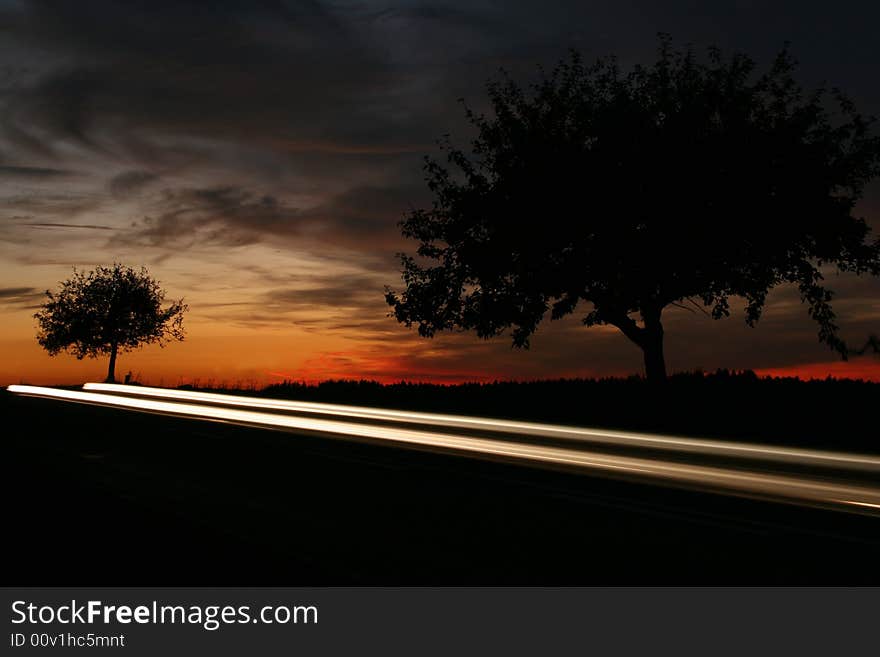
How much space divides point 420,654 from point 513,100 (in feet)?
101

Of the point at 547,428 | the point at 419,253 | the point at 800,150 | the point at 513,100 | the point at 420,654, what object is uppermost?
the point at 513,100

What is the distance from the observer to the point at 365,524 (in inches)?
384

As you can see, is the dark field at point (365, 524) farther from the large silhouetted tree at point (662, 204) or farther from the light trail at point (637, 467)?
the large silhouetted tree at point (662, 204)

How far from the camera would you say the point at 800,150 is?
104ft

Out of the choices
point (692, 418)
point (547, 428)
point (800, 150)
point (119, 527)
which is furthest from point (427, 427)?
point (800, 150)

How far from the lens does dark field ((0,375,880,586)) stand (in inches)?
300

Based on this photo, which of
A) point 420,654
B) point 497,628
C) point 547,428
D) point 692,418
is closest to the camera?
point 420,654

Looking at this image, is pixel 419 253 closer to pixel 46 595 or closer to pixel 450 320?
pixel 450 320

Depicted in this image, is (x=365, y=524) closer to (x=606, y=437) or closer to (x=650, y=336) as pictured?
(x=606, y=437)

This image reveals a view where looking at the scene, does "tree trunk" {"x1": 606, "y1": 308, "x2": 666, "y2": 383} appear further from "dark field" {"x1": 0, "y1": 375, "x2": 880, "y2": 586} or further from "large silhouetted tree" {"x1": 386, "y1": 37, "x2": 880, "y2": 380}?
"dark field" {"x1": 0, "y1": 375, "x2": 880, "y2": 586}

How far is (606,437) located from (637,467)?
180 cm

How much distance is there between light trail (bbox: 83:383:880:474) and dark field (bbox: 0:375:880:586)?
3.50ft

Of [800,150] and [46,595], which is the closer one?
[46,595]

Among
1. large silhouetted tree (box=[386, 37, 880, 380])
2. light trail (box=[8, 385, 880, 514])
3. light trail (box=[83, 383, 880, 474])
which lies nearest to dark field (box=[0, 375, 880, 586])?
light trail (box=[8, 385, 880, 514])
